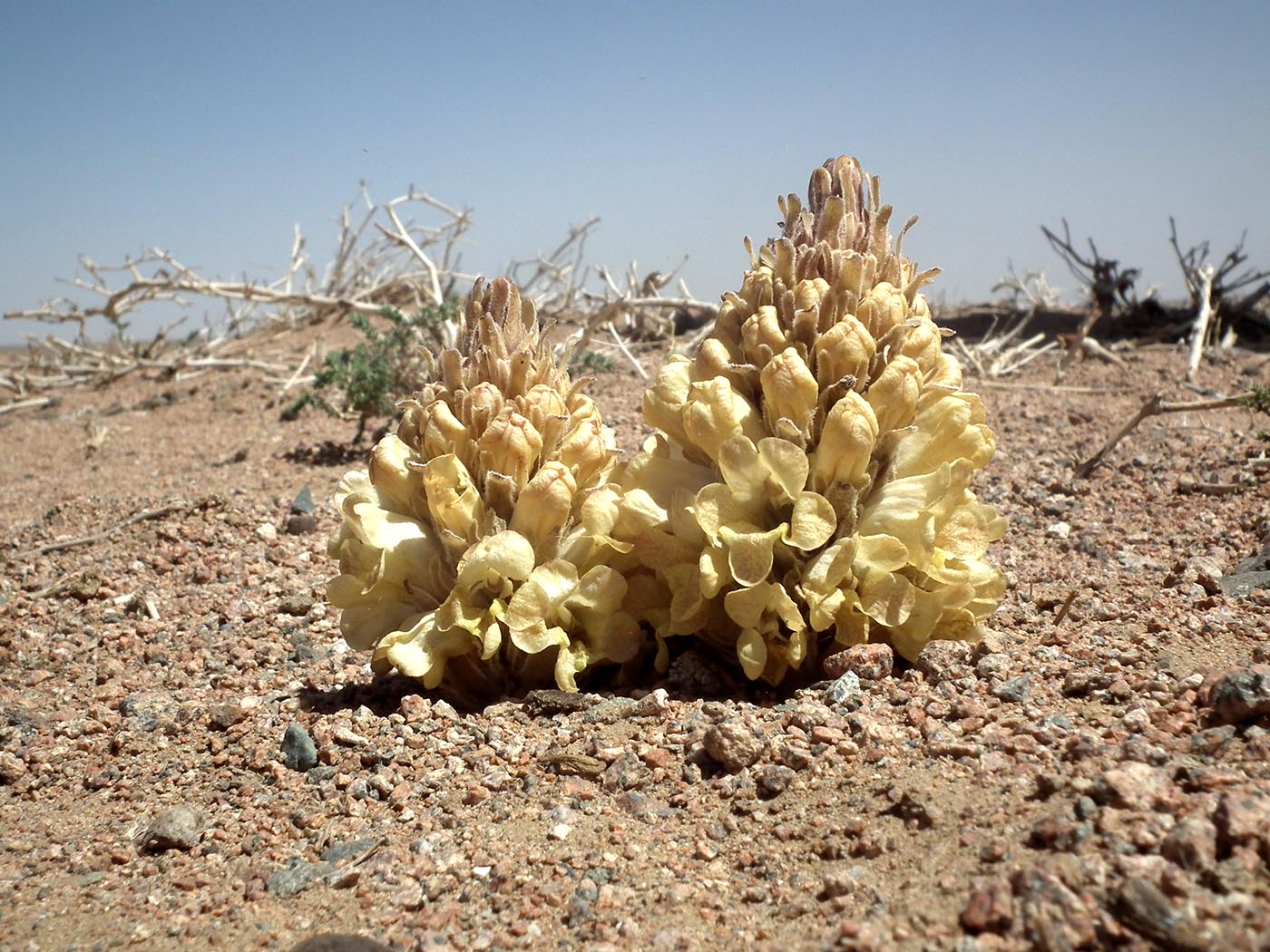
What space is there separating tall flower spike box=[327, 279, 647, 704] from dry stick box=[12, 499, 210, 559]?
2.77m

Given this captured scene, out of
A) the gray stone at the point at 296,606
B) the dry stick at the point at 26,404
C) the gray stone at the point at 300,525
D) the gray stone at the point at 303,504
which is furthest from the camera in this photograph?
the dry stick at the point at 26,404

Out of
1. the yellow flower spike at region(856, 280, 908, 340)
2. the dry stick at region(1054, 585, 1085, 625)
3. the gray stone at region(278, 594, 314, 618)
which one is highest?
the yellow flower spike at region(856, 280, 908, 340)

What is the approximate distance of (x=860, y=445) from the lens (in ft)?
8.39

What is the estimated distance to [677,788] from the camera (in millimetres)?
2434

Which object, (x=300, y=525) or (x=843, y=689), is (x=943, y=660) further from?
(x=300, y=525)

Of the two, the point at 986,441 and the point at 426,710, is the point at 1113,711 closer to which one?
the point at 986,441

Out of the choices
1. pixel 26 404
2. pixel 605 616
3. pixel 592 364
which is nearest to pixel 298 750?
pixel 605 616

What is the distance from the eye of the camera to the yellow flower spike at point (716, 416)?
2.64 metres

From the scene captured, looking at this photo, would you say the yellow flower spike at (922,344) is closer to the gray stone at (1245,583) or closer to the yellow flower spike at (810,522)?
the yellow flower spike at (810,522)

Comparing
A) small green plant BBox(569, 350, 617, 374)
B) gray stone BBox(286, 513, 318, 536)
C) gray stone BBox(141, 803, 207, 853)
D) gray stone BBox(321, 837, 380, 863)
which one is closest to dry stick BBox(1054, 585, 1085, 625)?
gray stone BBox(321, 837, 380, 863)

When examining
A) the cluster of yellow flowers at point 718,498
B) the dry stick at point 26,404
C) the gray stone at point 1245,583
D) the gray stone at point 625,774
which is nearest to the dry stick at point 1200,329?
the gray stone at point 1245,583

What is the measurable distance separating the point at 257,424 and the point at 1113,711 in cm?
807

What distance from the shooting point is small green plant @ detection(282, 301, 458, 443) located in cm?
739

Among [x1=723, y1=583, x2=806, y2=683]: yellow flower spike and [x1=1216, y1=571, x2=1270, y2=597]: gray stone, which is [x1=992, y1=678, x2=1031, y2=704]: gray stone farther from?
[x1=1216, y1=571, x2=1270, y2=597]: gray stone
